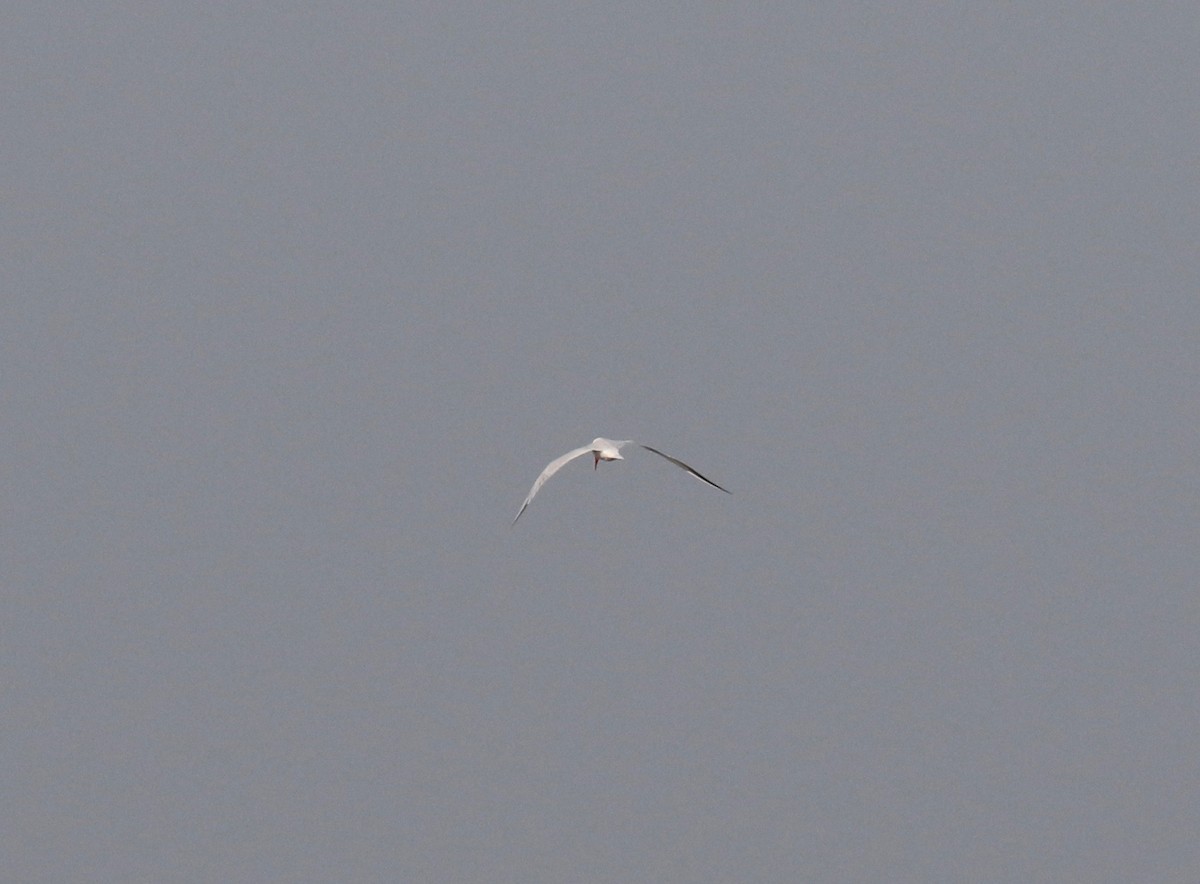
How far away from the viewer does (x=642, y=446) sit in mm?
34844

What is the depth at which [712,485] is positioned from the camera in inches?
1375

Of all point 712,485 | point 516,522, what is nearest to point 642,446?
point 712,485

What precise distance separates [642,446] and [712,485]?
2.17 metres

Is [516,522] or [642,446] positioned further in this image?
[642,446]

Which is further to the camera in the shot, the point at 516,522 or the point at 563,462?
the point at 563,462

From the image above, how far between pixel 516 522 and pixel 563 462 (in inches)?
201

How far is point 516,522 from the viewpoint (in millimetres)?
31781

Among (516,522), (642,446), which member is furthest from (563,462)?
(516,522)

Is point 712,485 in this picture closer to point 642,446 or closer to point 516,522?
point 642,446

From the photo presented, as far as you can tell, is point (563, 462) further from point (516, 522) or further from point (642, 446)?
point (516, 522)

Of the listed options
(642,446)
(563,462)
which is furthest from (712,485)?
(563,462)

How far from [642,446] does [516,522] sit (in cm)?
481

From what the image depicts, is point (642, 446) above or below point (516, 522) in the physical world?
above

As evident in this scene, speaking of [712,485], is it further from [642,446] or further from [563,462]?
[563,462]
